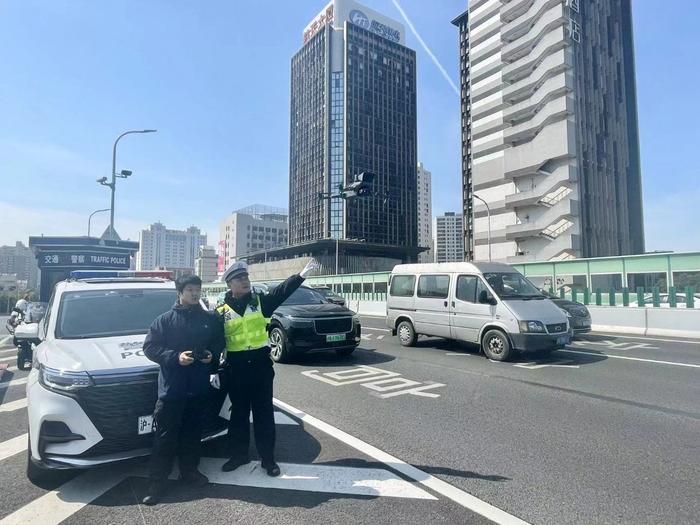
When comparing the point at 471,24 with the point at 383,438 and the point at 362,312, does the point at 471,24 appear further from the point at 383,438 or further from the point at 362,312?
the point at 383,438

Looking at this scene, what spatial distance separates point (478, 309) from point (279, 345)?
435cm

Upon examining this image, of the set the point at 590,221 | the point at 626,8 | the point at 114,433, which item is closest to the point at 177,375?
the point at 114,433

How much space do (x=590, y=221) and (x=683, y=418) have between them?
54569 millimetres

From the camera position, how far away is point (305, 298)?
33.5 ft

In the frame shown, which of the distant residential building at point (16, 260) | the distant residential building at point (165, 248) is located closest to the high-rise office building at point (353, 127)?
the distant residential building at point (165, 248)

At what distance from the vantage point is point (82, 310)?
4777mm

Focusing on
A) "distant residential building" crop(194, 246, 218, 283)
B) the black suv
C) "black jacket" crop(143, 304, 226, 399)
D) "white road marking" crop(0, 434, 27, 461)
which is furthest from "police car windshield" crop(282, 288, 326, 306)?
"distant residential building" crop(194, 246, 218, 283)

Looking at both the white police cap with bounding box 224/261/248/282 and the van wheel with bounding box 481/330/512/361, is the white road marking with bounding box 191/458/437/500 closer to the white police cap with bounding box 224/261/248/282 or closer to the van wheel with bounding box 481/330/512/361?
the white police cap with bounding box 224/261/248/282

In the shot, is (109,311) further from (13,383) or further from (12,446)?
(13,383)

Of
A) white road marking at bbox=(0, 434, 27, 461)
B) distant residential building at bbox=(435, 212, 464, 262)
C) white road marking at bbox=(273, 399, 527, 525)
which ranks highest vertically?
distant residential building at bbox=(435, 212, 464, 262)

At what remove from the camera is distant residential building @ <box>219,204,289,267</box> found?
131 metres

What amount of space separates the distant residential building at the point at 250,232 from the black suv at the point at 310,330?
118773 mm

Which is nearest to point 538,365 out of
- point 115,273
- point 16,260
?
point 115,273

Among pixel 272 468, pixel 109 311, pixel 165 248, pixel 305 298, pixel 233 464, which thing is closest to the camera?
pixel 272 468
